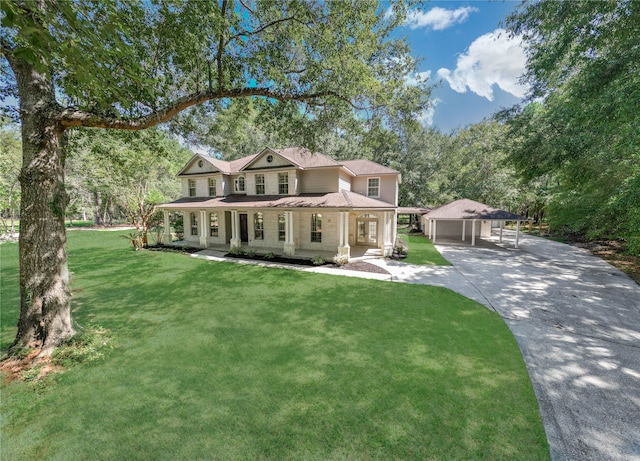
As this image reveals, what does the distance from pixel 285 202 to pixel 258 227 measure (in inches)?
136

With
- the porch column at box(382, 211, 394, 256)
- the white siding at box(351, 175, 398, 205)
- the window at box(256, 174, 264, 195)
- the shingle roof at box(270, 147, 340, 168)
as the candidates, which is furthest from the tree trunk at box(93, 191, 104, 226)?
the porch column at box(382, 211, 394, 256)

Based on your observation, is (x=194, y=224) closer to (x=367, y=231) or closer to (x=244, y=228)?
(x=244, y=228)

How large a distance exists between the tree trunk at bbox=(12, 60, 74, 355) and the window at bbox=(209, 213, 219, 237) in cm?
1257

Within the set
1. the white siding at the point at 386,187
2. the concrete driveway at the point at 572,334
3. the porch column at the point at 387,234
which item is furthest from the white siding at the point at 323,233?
the white siding at the point at 386,187

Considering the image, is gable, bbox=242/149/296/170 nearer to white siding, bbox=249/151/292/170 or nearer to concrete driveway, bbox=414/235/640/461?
white siding, bbox=249/151/292/170

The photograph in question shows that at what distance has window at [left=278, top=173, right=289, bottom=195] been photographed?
14945mm

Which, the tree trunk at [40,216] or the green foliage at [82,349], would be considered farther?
the green foliage at [82,349]

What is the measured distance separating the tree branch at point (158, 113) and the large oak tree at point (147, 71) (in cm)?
3

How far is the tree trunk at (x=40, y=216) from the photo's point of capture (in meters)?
4.36

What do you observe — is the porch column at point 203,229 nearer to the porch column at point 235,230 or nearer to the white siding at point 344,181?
the porch column at point 235,230

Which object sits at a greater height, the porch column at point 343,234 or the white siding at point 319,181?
the white siding at point 319,181

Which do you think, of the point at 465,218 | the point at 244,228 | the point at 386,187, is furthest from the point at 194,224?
the point at 465,218

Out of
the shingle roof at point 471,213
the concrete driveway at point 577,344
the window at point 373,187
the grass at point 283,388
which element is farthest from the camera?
the shingle roof at point 471,213

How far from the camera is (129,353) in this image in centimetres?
490
